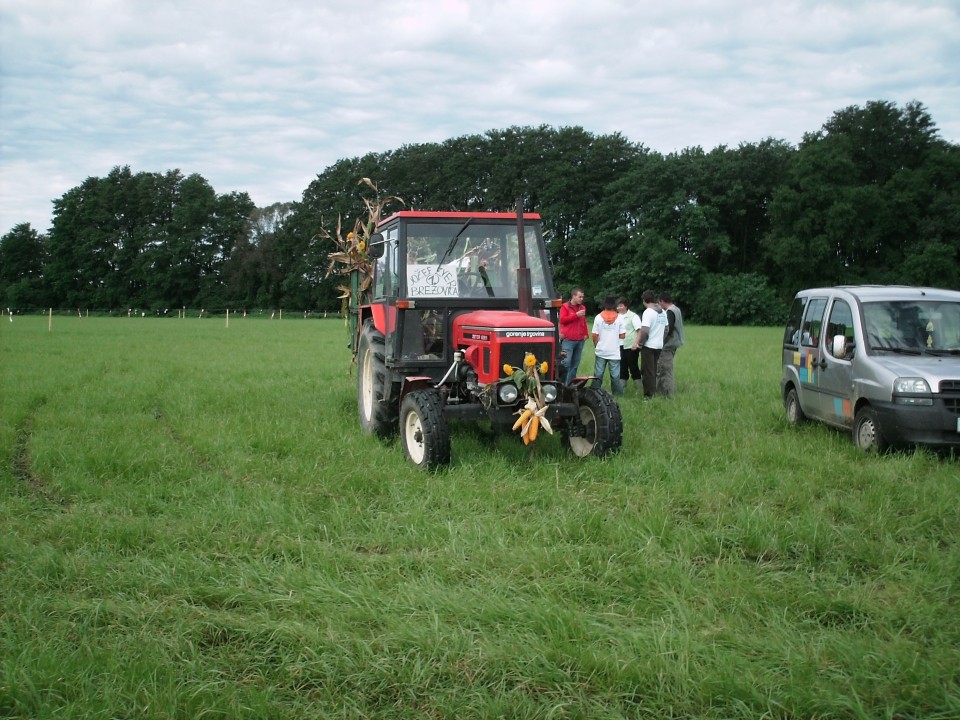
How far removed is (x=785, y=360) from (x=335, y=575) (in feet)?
22.8

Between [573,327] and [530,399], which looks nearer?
[530,399]

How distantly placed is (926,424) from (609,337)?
16.6ft

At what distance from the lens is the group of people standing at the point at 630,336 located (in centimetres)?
1141

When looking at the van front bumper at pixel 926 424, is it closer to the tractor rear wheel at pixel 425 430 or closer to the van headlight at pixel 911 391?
the van headlight at pixel 911 391

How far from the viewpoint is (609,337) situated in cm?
1149

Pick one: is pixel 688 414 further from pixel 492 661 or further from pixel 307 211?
pixel 307 211

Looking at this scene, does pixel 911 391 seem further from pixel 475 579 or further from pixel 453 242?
pixel 475 579

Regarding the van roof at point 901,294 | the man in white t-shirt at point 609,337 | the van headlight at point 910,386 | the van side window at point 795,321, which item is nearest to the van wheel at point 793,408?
the van side window at point 795,321

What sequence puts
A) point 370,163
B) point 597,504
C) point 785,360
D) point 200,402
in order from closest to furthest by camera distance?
point 597,504 < point 785,360 < point 200,402 < point 370,163

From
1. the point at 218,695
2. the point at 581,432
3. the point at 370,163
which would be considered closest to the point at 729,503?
the point at 581,432

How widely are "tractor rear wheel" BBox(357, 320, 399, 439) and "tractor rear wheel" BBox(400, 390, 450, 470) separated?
73cm

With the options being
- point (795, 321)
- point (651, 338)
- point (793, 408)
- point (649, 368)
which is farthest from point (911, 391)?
point (649, 368)

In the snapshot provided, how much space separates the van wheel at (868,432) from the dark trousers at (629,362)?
4.71m

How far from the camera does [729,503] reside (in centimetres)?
579
